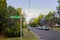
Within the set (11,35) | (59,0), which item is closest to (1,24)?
(11,35)

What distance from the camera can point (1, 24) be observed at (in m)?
28.1

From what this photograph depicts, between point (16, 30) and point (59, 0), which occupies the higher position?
point (59, 0)

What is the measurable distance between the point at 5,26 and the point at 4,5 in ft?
10.8

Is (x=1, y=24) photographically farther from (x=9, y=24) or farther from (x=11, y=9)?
(x=11, y=9)

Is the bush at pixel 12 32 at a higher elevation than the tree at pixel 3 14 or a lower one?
lower

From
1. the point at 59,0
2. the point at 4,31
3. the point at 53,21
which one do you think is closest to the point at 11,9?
the point at 4,31

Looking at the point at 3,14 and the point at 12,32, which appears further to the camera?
the point at 12,32

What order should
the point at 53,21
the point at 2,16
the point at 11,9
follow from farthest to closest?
the point at 53,21
the point at 11,9
the point at 2,16

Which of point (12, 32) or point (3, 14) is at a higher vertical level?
point (3, 14)

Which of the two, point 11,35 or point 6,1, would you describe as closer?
point 11,35

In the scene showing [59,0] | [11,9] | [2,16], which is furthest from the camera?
[59,0]

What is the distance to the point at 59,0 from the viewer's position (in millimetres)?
68062

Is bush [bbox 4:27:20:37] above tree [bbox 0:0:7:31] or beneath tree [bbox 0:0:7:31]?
beneath

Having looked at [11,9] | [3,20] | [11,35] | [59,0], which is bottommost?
[11,35]
